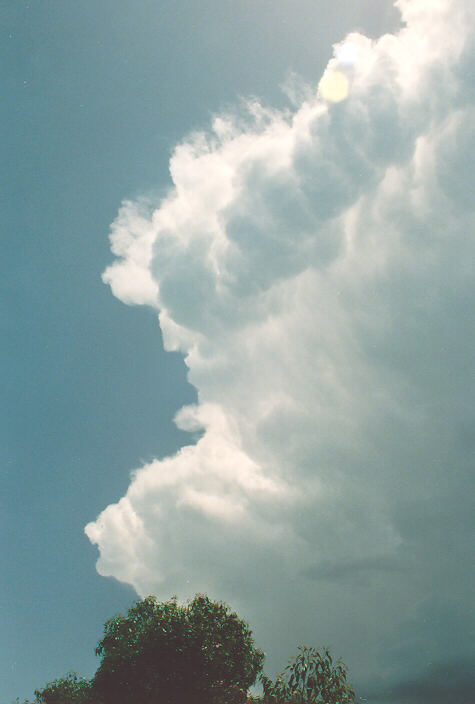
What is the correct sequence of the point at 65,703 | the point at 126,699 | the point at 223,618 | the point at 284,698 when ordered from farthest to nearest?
the point at 65,703
the point at 223,618
the point at 126,699
the point at 284,698

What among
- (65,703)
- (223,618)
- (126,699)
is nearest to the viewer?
(126,699)

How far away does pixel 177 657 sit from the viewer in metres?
38.8

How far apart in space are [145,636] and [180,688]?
5162mm

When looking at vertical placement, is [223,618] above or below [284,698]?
above

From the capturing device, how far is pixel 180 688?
3797 centimetres

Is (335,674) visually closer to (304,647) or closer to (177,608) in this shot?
(304,647)

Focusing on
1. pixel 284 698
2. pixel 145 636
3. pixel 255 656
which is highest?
pixel 145 636

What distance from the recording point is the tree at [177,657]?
125 ft

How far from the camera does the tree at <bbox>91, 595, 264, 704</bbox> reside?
38094 millimetres

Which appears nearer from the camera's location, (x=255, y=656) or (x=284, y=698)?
(x=284, y=698)

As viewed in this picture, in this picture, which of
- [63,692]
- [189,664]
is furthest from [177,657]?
[63,692]

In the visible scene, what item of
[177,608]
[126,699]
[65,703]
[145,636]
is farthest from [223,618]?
[65,703]

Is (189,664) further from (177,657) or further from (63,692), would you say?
(63,692)

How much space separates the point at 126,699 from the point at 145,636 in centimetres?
492
